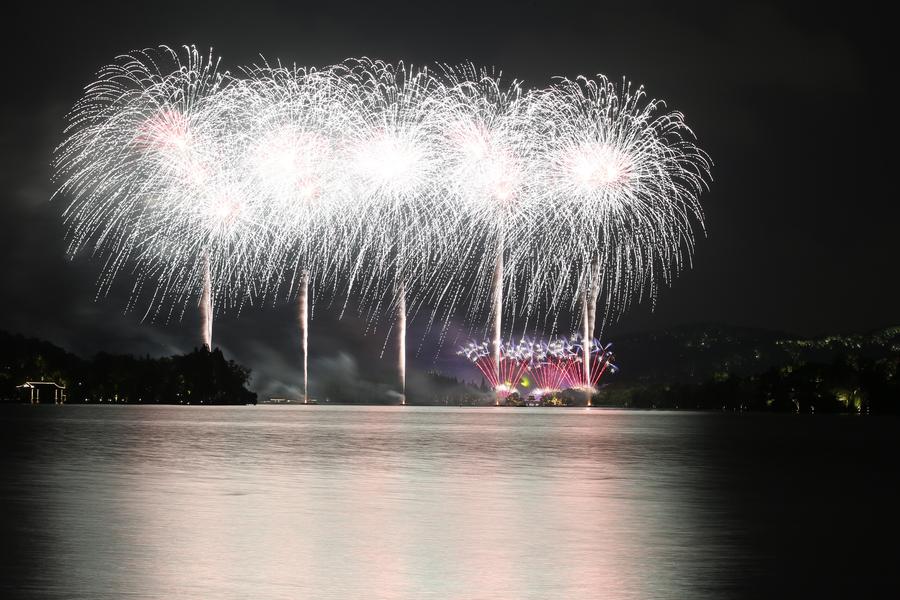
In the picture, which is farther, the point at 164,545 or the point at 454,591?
the point at 164,545

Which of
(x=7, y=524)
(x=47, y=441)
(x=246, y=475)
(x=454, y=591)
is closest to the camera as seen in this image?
(x=454, y=591)

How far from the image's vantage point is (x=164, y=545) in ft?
76.2

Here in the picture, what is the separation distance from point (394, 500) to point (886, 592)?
1745 cm

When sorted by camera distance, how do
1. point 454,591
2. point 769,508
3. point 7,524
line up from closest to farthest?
1. point 454,591
2. point 7,524
3. point 769,508

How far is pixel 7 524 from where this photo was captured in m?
26.6

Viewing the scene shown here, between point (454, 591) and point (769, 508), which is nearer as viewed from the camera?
point (454, 591)

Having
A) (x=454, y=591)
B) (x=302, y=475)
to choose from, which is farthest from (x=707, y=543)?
(x=302, y=475)

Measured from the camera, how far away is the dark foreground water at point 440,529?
19.1 m

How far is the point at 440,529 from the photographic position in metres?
26.5

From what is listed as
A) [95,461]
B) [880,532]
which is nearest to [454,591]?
[880,532]

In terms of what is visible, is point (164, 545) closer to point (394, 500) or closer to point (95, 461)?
point (394, 500)

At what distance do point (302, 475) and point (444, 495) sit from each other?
1029 cm

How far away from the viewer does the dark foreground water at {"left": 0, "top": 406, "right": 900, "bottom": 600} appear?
751 inches

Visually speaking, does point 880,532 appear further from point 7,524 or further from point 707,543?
point 7,524
